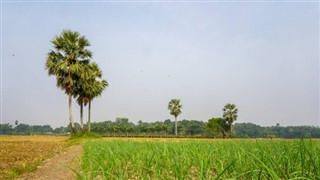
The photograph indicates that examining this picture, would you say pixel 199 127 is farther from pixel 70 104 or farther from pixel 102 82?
pixel 70 104

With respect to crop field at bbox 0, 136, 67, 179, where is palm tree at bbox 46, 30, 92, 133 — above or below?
above

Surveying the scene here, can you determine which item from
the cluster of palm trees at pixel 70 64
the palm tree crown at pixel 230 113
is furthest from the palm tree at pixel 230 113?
the cluster of palm trees at pixel 70 64

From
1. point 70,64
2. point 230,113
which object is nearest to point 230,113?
point 230,113

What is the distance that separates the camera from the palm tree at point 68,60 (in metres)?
40.8

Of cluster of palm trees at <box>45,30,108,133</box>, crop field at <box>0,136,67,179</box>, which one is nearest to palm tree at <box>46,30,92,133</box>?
cluster of palm trees at <box>45,30,108,133</box>

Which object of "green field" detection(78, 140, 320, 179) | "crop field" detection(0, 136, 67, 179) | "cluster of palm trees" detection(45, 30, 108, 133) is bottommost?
"crop field" detection(0, 136, 67, 179)

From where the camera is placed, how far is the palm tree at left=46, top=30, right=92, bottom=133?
40812 mm

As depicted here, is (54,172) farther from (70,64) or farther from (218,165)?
(70,64)

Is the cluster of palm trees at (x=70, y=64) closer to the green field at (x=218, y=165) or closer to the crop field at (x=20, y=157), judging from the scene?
the crop field at (x=20, y=157)

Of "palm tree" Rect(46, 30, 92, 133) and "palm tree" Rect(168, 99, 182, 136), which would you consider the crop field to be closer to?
"palm tree" Rect(46, 30, 92, 133)

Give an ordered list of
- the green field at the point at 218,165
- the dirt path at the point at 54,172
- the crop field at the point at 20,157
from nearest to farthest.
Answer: the green field at the point at 218,165, the dirt path at the point at 54,172, the crop field at the point at 20,157

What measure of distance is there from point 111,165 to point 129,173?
386mm

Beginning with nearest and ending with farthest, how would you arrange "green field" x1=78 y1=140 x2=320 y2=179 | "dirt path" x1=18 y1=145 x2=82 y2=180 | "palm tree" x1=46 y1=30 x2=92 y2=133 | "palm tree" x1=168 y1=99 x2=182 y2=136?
"green field" x1=78 y1=140 x2=320 y2=179, "dirt path" x1=18 y1=145 x2=82 y2=180, "palm tree" x1=46 y1=30 x2=92 y2=133, "palm tree" x1=168 y1=99 x2=182 y2=136

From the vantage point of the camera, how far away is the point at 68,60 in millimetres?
41719
